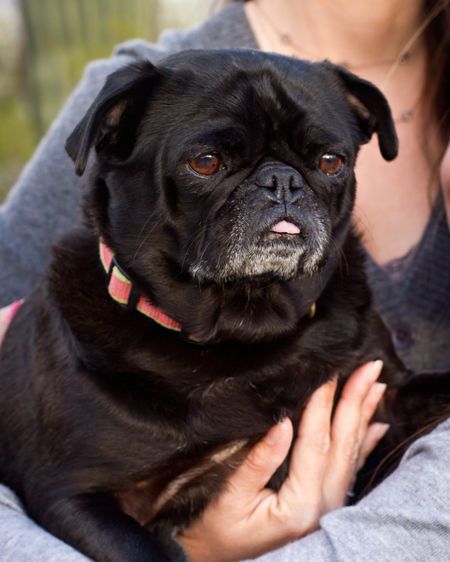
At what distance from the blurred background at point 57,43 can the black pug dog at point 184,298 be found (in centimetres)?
665

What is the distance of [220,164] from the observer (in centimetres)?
167

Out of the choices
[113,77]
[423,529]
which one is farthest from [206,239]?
[423,529]

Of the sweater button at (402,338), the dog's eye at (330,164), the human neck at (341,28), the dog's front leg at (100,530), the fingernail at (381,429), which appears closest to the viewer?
the dog's front leg at (100,530)

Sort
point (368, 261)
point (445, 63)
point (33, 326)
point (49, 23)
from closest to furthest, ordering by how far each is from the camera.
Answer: point (33, 326)
point (368, 261)
point (445, 63)
point (49, 23)

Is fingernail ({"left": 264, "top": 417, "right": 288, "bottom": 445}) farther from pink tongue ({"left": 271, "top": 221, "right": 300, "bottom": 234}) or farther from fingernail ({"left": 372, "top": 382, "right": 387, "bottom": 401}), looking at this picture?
pink tongue ({"left": 271, "top": 221, "right": 300, "bottom": 234})

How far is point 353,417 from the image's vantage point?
6.33ft

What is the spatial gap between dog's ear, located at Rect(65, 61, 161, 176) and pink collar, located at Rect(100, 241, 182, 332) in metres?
0.24

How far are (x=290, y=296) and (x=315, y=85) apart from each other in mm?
438

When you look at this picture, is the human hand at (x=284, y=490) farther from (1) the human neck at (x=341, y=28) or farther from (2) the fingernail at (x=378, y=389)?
(1) the human neck at (x=341, y=28)

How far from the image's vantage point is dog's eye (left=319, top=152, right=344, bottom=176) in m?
1.74

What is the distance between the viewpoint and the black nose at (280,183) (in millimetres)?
1645

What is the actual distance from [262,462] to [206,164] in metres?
0.64

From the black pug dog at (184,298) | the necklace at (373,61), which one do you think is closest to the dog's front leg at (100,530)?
the black pug dog at (184,298)

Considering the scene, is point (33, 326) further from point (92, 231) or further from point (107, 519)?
point (107, 519)
